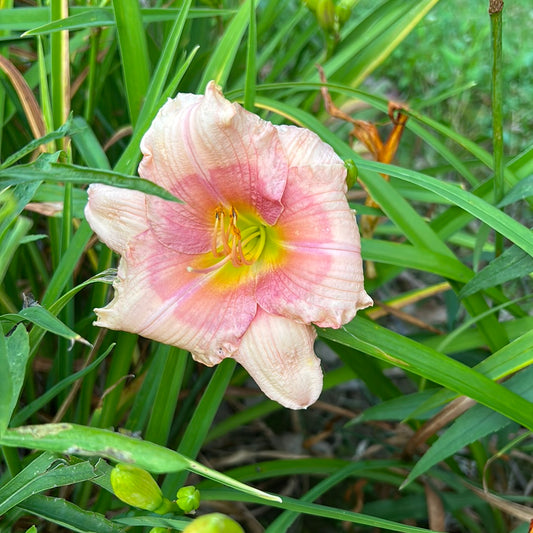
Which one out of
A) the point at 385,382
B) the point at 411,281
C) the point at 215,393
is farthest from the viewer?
the point at 411,281

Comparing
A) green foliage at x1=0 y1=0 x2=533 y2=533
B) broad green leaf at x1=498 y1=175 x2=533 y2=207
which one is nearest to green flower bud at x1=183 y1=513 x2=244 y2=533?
green foliage at x1=0 y1=0 x2=533 y2=533

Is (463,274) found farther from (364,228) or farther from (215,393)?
(215,393)

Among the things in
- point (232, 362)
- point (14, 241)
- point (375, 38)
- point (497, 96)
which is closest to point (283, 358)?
point (232, 362)

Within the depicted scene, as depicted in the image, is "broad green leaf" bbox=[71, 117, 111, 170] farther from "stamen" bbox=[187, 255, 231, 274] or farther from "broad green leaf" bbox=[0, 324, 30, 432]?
"broad green leaf" bbox=[0, 324, 30, 432]

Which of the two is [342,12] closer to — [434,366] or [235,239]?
[235,239]

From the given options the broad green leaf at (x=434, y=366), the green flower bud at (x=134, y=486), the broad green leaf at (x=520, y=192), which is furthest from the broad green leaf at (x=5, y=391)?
the broad green leaf at (x=520, y=192)

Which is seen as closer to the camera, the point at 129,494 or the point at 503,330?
the point at 129,494

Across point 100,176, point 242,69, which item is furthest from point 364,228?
point 100,176
